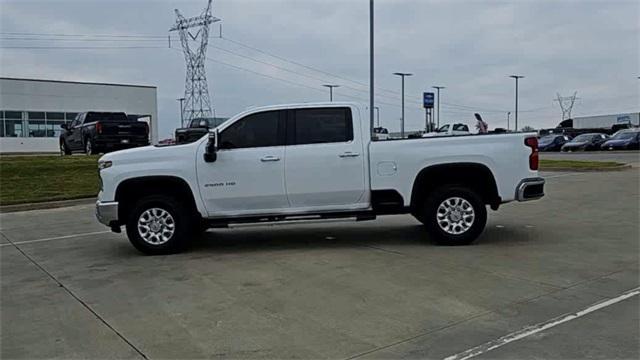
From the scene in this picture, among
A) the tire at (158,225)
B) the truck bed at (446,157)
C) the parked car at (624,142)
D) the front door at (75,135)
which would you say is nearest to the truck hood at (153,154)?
the tire at (158,225)

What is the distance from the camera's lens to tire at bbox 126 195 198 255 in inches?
317

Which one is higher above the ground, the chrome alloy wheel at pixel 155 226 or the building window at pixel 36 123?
the building window at pixel 36 123

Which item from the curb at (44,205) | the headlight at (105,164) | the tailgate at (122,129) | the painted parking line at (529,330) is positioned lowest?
the painted parking line at (529,330)

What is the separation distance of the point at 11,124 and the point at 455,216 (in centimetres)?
5758

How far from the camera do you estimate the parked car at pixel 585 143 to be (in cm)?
4525

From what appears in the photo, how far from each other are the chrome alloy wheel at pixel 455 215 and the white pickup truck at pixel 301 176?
0.01 m

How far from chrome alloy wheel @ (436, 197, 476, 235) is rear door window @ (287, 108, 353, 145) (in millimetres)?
1649

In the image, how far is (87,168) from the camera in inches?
768

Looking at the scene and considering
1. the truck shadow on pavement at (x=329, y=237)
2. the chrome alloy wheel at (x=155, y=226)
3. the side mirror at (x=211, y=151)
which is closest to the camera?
the side mirror at (x=211, y=151)

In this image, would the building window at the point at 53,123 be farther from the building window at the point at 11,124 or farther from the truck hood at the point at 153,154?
the truck hood at the point at 153,154

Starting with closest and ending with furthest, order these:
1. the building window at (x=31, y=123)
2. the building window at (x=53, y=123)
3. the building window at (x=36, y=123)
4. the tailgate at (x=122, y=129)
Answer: the tailgate at (x=122, y=129)
the building window at (x=31, y=123)
the building window at (x=36, y=123)
the building window at (x=53, y=123)

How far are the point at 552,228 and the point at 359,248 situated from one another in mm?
3510

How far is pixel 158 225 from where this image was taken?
8117 millimetres

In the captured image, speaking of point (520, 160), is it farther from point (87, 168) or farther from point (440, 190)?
point (87, 168)
